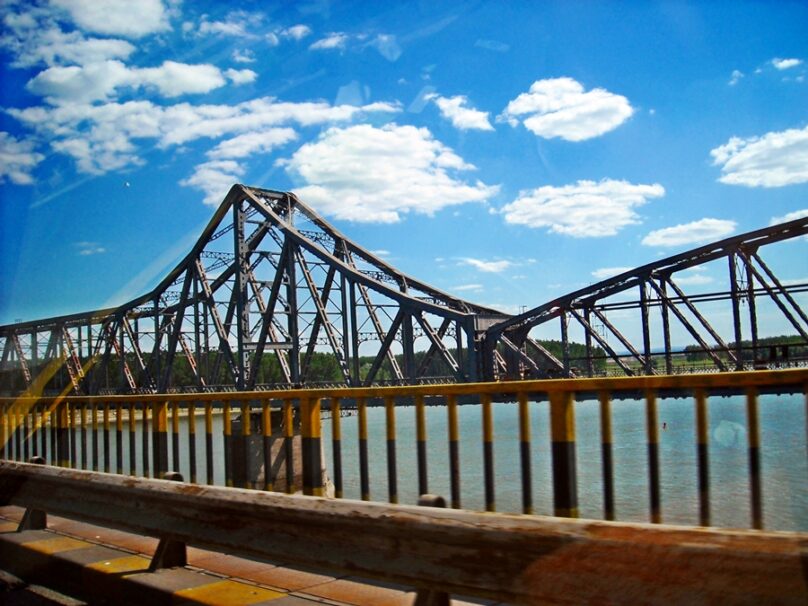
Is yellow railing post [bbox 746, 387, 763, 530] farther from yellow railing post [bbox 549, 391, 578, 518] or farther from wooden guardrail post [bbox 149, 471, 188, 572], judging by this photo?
wooden guardrail post [bbox 149, 471, 188, 572]

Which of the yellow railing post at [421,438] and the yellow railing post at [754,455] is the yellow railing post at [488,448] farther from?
the yellow railing post at [754,455]

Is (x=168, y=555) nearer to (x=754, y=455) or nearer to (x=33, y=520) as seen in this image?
(x=33, y=520)

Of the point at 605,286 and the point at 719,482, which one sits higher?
the point at 605,286

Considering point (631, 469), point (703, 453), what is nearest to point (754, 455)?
point (703, 453)

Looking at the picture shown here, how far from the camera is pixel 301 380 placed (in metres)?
49.7

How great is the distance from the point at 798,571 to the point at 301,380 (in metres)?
48.2

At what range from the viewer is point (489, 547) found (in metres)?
2.86

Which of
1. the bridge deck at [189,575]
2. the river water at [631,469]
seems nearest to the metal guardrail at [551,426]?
the bridge deck at [189,575]

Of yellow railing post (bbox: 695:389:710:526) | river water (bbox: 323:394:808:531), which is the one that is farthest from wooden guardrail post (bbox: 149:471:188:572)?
river water (bbox: 323:394:808:531)

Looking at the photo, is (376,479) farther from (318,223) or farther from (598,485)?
(318,223)

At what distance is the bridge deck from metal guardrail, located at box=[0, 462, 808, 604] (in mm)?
258

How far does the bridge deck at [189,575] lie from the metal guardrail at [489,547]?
0.26m

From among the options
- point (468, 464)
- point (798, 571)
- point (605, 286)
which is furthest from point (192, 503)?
point (605, 286)

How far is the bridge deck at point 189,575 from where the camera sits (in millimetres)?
4008
